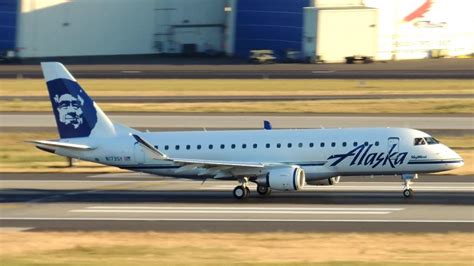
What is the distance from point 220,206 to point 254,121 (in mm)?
27559

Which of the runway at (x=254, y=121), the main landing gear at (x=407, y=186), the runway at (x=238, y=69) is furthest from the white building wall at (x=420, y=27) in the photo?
the main landing gear at (x=407, y=186)

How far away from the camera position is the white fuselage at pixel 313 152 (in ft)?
117

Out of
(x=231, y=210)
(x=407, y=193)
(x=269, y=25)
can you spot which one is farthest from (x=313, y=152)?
(x=269, y=25)

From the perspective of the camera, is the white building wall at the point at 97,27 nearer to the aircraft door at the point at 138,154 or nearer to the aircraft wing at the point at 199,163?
the aircraft door at the point at 138,154

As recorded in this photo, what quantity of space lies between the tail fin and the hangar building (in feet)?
245

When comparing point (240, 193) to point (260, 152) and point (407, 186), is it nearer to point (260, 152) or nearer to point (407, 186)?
point (260, 152)

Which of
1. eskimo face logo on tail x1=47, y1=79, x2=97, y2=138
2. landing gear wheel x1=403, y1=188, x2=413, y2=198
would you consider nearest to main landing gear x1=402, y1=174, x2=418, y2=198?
landing gear wheel x1=403, y1=188, x2=413, y2=198

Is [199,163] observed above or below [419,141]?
below

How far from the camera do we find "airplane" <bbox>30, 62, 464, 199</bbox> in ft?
116

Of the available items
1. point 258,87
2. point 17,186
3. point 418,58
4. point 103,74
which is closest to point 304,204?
point 17,186

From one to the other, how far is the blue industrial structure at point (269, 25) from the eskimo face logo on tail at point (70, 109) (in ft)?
254

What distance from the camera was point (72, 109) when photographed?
128 feet

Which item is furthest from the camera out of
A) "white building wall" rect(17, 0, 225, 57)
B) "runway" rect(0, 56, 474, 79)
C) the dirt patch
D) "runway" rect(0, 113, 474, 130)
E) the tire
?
"white building wall" rect(17, 0, 225, 57)

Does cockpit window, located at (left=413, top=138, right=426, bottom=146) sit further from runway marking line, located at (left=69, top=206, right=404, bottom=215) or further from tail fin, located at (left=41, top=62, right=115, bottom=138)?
tail fin, located at (left=41, top=62, right=115, bottom=138)
